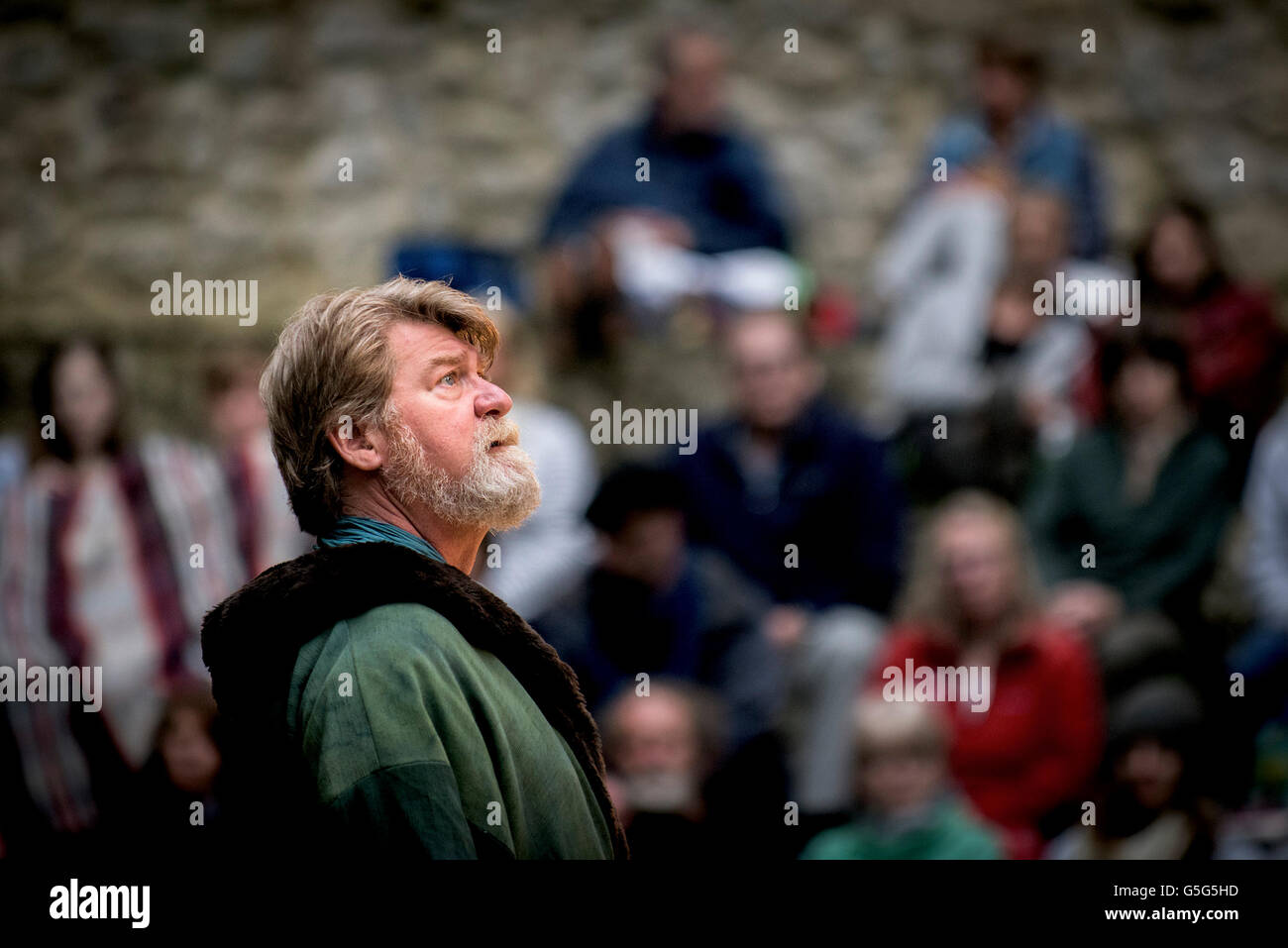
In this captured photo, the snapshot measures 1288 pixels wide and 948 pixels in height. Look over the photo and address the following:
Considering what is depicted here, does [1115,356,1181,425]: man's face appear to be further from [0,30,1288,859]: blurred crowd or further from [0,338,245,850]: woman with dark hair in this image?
[0,338,245,850]: woman with dark hair

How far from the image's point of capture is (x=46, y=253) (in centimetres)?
707

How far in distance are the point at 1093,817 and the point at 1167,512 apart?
3.68 ft

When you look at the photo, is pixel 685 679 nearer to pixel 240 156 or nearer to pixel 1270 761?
pixel 1270 761

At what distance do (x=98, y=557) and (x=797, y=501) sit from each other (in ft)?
7.12

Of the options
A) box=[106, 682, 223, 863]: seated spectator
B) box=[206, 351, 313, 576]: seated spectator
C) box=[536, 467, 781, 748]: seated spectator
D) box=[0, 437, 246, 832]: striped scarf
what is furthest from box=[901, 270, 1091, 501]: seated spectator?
box=[106, 682, 223, 863]: seated spectator

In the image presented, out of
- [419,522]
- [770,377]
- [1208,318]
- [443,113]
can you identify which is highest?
[443,113]

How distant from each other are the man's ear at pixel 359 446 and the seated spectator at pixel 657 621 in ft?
9.15

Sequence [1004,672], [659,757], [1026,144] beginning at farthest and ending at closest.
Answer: [1026,144], [1004,672], [659,757]

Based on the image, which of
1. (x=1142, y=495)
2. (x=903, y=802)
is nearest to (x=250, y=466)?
(x=903, y=802)

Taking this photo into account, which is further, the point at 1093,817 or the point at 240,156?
the point at 240,156

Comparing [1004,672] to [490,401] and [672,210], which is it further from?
[490,401]

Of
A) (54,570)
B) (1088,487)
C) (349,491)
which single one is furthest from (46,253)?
(349,491)

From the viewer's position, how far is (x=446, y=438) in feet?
7.37

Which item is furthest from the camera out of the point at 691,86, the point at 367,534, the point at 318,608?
the point at 691,86
